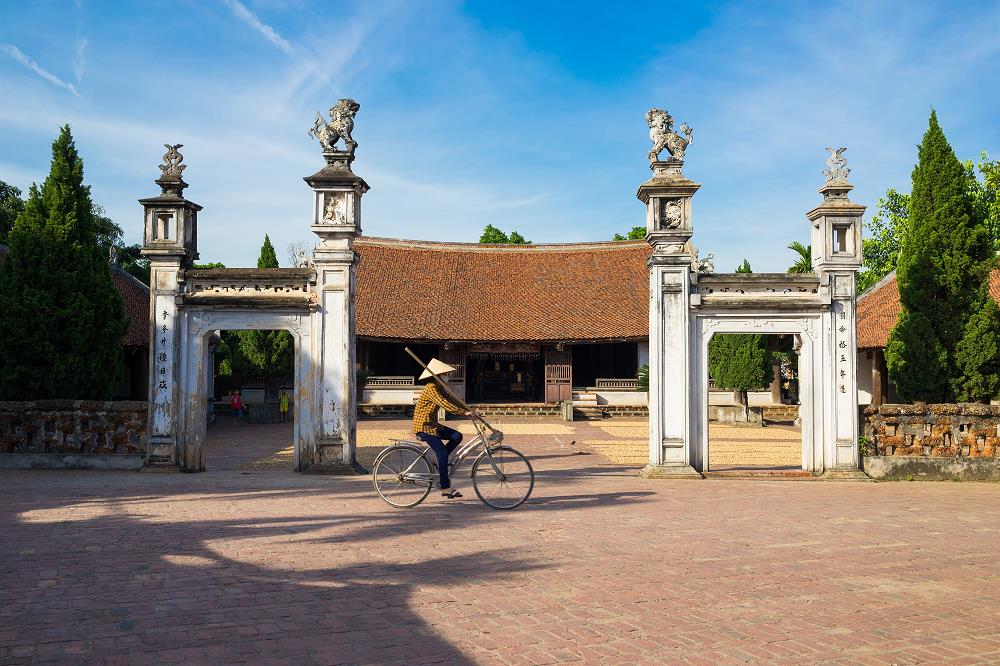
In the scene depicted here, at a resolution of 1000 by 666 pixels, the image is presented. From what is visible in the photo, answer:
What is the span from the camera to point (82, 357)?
1498cm

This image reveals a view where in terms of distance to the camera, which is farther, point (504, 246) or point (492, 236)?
point (492, 236)

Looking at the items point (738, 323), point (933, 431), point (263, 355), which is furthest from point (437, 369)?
point (263, 355)

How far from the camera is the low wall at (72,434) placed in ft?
42.1

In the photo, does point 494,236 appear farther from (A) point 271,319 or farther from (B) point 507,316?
(A) point 271,319

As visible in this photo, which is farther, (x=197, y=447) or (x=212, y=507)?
(x=197, y=447)

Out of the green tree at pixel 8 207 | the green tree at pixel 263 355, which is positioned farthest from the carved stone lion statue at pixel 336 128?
the green tree at pixel 8 207

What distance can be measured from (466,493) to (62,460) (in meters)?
7.21

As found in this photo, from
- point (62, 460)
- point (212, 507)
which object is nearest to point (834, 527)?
point (212, 507)

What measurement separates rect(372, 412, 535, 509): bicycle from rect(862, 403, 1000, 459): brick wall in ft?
21.8

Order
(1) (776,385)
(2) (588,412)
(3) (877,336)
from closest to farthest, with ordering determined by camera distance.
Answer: (3) (877,336)
(2) (588,412)
(1) (776,385)

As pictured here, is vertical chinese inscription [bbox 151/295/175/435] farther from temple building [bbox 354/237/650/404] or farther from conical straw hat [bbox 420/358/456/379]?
temple building [bbox 354/237/650/404]

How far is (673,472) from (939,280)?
629 centimetres

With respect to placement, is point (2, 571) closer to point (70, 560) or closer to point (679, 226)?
point (70, 560)

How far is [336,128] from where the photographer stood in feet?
43.4
